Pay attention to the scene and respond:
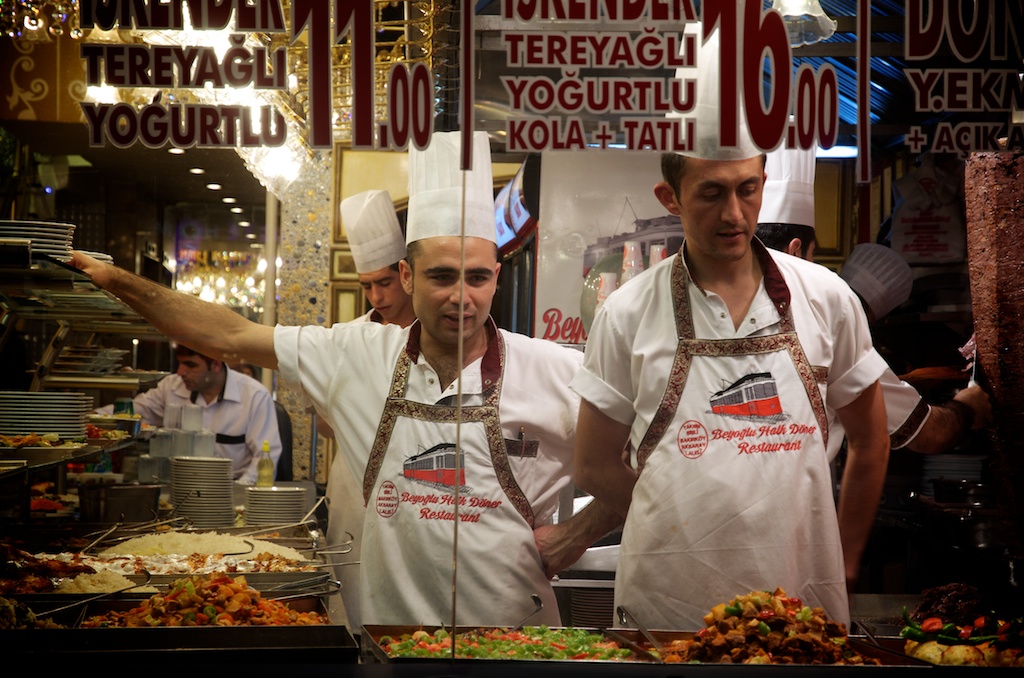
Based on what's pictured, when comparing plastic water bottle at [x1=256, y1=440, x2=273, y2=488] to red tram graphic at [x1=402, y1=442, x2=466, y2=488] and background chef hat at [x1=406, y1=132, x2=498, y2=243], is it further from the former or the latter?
background chef hat at [x1=406, y1=132, x2=498, y2=243]

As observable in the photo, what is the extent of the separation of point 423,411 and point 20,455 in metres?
0.99

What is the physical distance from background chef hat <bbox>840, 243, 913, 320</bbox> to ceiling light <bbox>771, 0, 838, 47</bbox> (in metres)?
0.53

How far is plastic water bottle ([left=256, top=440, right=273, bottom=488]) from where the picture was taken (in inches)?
101

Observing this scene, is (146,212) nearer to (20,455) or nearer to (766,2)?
(20,455)

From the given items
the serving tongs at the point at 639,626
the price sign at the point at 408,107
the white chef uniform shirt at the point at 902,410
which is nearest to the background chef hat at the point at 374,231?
the price sign at the point at 408,107

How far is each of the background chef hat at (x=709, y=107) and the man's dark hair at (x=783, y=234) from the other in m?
0.19

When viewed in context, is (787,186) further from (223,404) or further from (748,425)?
(223,404)

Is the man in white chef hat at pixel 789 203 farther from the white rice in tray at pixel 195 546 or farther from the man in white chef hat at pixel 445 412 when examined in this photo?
the white rice in tray at pixel 195 546

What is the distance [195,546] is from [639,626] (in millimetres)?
1159

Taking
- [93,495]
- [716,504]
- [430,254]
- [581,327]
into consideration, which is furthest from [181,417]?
[716,504]

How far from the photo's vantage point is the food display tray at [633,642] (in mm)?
2273

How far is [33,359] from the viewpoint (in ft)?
8.91

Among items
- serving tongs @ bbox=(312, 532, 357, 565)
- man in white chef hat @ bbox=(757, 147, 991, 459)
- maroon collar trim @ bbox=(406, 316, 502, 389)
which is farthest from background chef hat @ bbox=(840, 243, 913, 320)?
serving tongs @ bbox=(312, 532, 357, 565)

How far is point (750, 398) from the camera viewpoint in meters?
2.41
